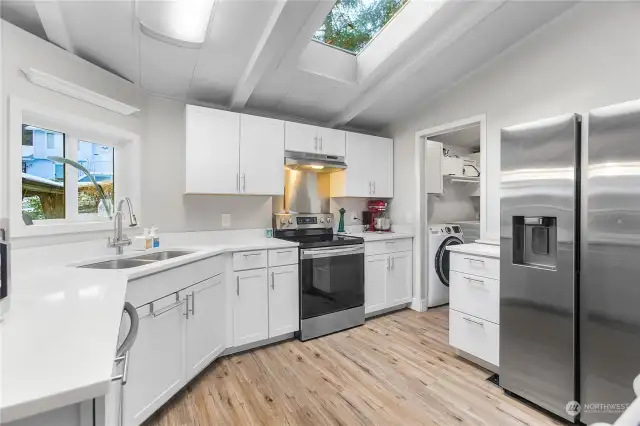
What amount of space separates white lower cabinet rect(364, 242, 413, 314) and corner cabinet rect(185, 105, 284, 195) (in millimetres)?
1327

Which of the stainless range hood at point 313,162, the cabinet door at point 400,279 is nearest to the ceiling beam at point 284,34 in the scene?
the stainless range hood at point 313,162

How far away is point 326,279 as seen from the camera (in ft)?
9.63

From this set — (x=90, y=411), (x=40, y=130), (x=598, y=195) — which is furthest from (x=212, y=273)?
(x=598, y=195)

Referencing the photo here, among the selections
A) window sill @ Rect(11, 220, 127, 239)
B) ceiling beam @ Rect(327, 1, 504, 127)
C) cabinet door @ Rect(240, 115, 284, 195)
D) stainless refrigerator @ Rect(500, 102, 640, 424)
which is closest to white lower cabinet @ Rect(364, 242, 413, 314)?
cabinet door @ Rect(240, 115, 284, 195)

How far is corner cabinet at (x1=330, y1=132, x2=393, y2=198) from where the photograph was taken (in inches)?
138

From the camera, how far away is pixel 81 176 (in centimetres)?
226

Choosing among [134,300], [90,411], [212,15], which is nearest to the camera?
[90,411]

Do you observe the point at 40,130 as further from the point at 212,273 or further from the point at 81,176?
the point at 212,273

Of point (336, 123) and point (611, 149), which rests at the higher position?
point (336, 123)

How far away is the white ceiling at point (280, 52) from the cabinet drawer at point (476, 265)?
5.65 ft

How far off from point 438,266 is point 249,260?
238cm

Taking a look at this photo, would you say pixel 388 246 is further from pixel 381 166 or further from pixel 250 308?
pixel 250 308

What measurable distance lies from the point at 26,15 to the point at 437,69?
121 inches

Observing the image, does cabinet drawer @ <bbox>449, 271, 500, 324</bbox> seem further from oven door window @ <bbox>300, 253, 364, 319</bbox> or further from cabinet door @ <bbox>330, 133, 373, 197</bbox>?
cabinet door @ <bbox>330, 133, 373, 197</bbox>
